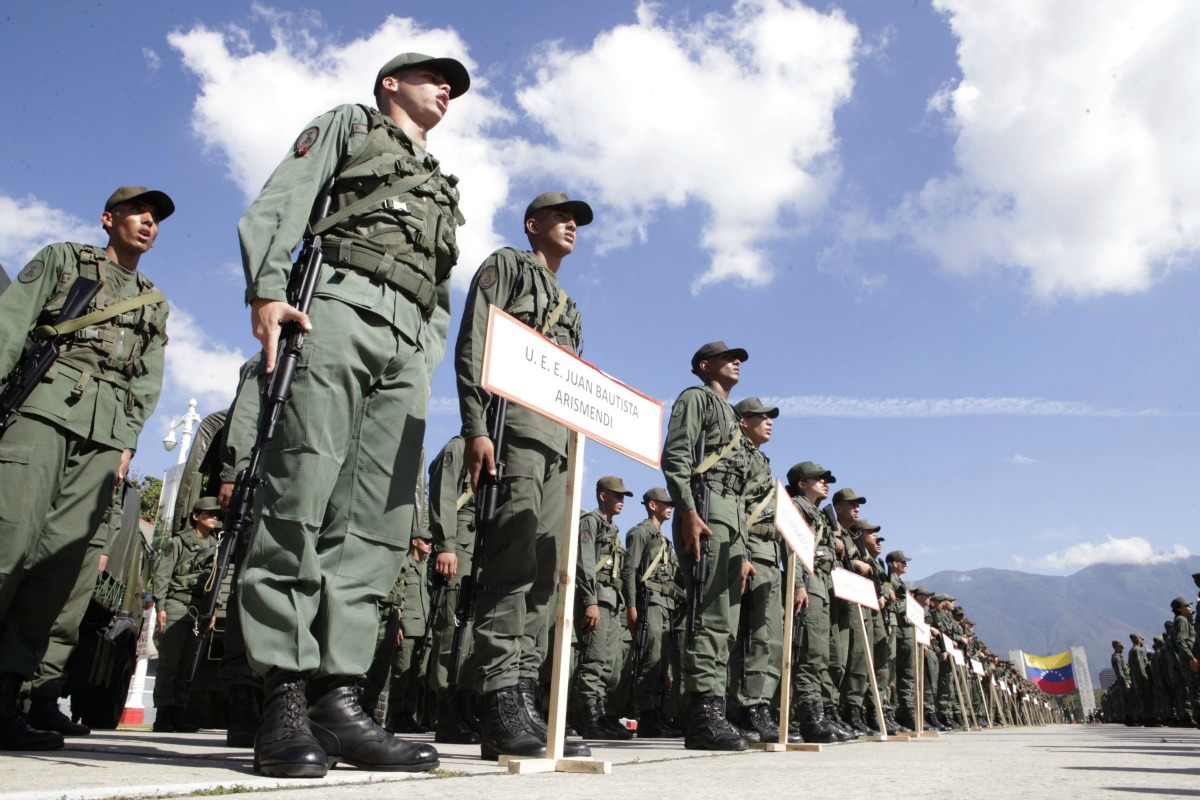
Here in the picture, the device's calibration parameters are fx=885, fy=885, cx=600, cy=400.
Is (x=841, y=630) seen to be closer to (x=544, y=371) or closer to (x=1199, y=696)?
(x=544, y=371)

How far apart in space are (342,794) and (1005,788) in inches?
79.6

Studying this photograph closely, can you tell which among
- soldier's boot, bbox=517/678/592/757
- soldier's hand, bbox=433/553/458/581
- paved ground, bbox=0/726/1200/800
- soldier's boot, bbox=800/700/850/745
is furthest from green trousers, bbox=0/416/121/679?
soldier's boot, bbox=800/700/850/745

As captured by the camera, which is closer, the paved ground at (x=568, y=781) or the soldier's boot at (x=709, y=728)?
the paved ground at (x=568, y=781)

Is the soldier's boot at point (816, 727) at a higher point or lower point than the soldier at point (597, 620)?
lower

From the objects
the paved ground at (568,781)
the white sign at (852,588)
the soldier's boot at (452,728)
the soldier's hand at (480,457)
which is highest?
the white sign at (852,588)

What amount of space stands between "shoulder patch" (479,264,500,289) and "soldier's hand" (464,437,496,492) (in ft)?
2.65

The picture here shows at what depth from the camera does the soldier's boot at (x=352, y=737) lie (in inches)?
→ 104

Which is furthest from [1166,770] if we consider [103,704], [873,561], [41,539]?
[873,561]

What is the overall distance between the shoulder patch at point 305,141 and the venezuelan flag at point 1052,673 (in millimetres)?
60022

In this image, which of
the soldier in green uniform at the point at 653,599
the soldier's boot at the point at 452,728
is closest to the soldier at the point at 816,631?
the soldier in green uniform at the point at 653,599

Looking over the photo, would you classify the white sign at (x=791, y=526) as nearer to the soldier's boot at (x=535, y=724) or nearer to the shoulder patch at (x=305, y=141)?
the soldier's boot at (x=535, y=724)

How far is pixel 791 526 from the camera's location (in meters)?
6.09

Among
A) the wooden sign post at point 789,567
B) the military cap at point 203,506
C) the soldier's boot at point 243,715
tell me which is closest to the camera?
the soldier's boot at point 243,715

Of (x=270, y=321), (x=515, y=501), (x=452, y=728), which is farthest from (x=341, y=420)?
(x=452, y=728)
